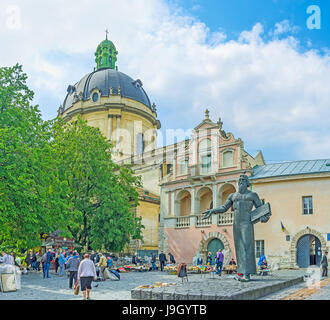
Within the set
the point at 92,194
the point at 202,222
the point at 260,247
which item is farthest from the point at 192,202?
the point at 92,194

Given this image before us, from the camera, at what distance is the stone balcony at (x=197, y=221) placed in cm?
3147

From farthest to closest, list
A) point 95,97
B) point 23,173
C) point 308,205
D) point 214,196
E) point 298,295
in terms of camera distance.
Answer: point 95,97
point 214,196
point 308,205
point 23,173
point 298,295

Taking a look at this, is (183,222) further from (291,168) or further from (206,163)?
(291,168)

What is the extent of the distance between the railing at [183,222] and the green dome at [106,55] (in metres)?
38.1

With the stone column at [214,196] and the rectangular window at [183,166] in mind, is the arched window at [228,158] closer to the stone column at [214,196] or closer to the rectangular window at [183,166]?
the stone column at [214,196]

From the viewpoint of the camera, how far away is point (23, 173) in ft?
63.2

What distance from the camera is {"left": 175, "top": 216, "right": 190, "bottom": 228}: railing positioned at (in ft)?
111

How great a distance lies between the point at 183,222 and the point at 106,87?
28.1 m

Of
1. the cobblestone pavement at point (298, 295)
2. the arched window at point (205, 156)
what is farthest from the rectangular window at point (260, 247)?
the cobblestone pavement at point (298, 295)

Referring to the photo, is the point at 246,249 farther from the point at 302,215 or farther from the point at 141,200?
the point at 141,200

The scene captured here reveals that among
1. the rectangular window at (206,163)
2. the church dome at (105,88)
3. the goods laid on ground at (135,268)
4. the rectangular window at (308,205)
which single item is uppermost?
the church dome at (105,88)

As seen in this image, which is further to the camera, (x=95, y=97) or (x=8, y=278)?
(x=95, y=97)
